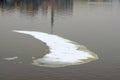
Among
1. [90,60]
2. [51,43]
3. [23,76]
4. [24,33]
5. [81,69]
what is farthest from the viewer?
[24,33]

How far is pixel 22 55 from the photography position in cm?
3297

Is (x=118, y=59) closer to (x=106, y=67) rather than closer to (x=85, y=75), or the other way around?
(x=106, y=67)

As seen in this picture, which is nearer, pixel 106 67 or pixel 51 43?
pixel 106 67

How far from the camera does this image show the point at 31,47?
3734cm

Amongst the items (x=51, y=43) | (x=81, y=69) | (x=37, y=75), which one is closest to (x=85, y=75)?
(x=81, y=69)

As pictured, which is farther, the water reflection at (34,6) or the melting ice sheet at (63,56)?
the water reflection at (34,6)

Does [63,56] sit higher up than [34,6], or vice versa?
[63,56]

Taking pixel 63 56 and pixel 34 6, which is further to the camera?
pixel 34 6

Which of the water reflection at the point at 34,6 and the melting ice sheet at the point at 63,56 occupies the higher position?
the melting ice sheet at the point at 63,56

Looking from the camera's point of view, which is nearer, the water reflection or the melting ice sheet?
the melting ice sheet

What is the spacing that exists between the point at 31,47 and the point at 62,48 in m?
4.70

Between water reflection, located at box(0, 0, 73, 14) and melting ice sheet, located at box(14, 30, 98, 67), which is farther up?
melting ice sheet, located at box(14, 30, 98, 67)

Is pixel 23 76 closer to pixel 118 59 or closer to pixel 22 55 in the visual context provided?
pixel 22 55

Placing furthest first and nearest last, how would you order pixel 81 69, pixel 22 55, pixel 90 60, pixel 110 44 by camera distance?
1. pixel 110 44
2. pixel 22 55
3. pixel 90 60
4. pixel 81 69
